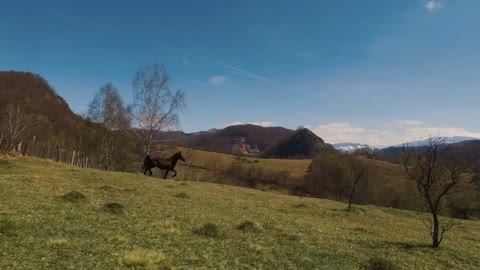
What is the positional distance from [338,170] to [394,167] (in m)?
35.8

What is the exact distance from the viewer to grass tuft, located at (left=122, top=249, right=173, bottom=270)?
1087cm

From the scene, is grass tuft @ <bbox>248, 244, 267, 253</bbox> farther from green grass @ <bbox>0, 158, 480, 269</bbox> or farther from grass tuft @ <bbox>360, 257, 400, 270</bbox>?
grass tuft @ <bbox>360, 257, 400, 270</bbox>

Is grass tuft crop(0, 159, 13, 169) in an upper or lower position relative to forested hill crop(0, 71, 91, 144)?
lower

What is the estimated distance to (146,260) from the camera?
11023mm

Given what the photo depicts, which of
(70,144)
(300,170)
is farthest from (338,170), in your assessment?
(70,144)

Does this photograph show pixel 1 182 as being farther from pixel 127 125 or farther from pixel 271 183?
pixel 271 183

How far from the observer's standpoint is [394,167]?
459 ft

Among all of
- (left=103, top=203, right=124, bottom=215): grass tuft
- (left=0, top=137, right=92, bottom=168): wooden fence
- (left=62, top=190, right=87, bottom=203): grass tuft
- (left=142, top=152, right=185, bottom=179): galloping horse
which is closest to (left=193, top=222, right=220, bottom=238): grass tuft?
(left=103, top=203, right=124, bottom=215): grass tuft

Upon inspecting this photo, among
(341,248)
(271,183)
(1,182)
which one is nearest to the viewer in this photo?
(341,248)

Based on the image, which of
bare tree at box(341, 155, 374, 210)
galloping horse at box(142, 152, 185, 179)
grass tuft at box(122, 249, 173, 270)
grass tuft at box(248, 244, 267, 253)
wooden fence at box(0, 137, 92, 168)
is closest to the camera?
grass tuft at box(122, 249, 173, 270)

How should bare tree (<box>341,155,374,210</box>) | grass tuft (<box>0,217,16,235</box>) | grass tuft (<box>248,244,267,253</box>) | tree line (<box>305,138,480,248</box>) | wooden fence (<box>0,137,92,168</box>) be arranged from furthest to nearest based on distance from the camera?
wooden fence (<box>0,137,92,168</box>), bare tree (<box>341,155,374,210</box>), tree line (<box>305,138,480,248</box>), grass tuft (<box>248,244,267,253</box>), grass tuft (<box>0,217,16,235</box>)

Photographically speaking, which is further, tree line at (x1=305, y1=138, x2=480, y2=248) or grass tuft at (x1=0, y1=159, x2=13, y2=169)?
grass tuft at (x1=0, y1=159, x2=13, y2=169)

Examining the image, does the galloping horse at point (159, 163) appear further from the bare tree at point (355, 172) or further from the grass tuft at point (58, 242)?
the grass tuft at point (58, 242)

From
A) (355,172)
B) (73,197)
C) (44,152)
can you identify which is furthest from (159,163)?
(355,172)
